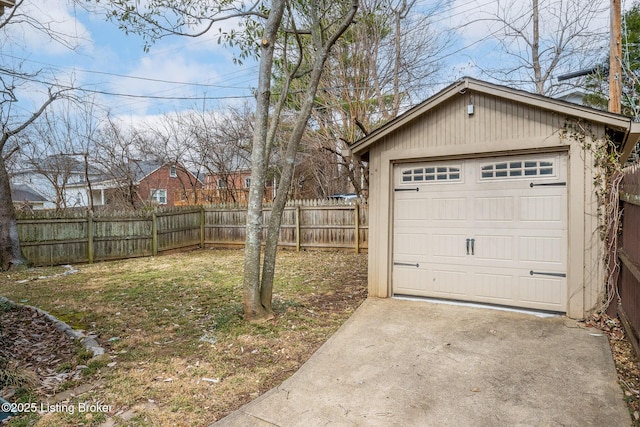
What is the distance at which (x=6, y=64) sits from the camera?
764cm

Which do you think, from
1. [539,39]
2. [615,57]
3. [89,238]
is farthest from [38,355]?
[539,39]

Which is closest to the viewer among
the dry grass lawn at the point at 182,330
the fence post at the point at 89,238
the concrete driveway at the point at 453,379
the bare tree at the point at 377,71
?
the concrete driveway at the point at 453,379

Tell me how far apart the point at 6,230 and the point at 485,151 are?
10518 mm

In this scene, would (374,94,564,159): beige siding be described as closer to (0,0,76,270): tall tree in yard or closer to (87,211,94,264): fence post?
(0,0,76,270): tall tree in yard

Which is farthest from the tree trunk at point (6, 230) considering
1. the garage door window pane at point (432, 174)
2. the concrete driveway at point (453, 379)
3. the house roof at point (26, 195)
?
the house roof at point (26, 195)

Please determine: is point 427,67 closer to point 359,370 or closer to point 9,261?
point 359,370

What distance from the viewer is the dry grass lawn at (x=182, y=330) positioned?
112 inches

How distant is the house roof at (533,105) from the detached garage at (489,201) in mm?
13

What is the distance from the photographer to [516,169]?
15.7 feet

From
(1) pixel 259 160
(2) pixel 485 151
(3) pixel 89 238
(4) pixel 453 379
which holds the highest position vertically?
(2) pixel 485 151

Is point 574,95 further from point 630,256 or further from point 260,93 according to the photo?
point 260,93

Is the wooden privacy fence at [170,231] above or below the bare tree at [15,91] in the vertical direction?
below

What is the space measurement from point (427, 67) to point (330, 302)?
32.4ft

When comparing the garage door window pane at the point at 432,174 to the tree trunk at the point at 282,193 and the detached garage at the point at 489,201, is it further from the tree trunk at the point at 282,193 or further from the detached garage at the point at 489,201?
the tree trunk at the point at 282,193
